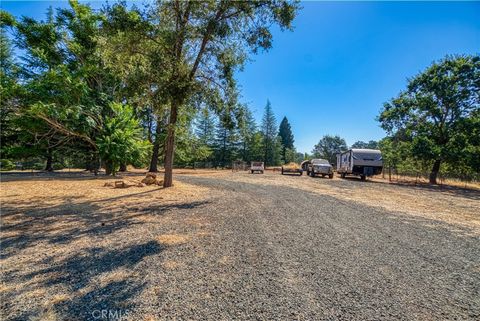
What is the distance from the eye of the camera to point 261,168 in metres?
29.2

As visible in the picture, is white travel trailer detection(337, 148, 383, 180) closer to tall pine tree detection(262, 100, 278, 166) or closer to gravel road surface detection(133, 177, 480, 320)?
gravel road surface detection(133, 177, 480, 320)

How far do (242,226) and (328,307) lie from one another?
2968mm

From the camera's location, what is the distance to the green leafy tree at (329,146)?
264 feet

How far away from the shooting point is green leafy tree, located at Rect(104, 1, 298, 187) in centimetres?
869

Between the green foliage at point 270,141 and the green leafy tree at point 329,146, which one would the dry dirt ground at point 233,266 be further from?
the green leafy tree at point 329,146

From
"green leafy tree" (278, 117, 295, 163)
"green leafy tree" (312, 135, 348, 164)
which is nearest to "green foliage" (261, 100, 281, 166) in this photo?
"green leafy tree" (278, 117, 295, 163)

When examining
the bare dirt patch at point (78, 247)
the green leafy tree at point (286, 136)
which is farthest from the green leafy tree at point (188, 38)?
the green leafy tree at point (286, 136)

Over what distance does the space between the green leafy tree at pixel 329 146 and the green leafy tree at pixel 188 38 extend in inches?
2958

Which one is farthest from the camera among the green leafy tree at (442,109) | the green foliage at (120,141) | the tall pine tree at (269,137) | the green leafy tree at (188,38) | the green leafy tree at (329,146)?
the green leafy tree at (329,146)

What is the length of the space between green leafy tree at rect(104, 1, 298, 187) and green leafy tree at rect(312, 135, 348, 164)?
75144 mm

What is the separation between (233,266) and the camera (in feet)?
10.7

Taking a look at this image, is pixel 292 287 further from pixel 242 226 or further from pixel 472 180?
pixel 472 180

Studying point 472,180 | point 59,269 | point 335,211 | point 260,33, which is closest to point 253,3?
point 260,33

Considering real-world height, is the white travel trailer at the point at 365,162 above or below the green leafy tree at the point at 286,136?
below
